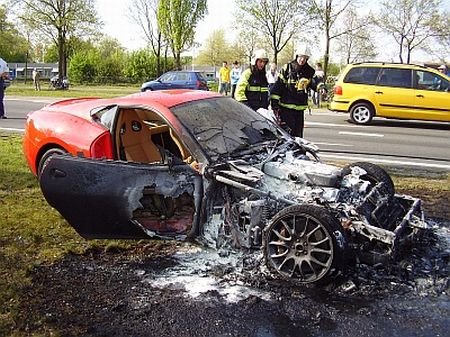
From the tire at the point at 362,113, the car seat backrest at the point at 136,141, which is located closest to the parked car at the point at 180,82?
the tire at the point at 362,113

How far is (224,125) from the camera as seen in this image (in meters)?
5.07

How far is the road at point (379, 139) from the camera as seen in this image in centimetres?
1016

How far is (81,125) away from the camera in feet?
18.7

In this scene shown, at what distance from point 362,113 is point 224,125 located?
38.0 ft

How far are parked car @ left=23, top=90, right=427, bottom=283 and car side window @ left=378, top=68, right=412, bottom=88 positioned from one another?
11.0 m

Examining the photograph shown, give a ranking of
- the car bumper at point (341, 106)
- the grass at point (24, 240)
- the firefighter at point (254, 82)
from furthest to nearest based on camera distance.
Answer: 1. the car bumper at point (341, 106)
2. the firefighter at point (254, 82)
3. the grass at point (24, 240)

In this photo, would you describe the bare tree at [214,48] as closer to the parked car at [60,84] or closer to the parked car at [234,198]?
the parked car at [60,84]

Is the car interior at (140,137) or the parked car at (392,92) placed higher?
the parked car at (392,92)

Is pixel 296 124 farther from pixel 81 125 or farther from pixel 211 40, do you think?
pixel 211 40

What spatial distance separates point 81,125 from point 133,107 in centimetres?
88

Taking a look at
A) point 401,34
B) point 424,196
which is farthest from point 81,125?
point 401,34

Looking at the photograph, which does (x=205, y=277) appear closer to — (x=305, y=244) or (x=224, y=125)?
(x=305, y=244)

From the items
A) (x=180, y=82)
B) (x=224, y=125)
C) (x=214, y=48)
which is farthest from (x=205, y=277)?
(x=214, y=48)

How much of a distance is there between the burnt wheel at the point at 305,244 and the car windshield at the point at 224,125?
0.86 m
